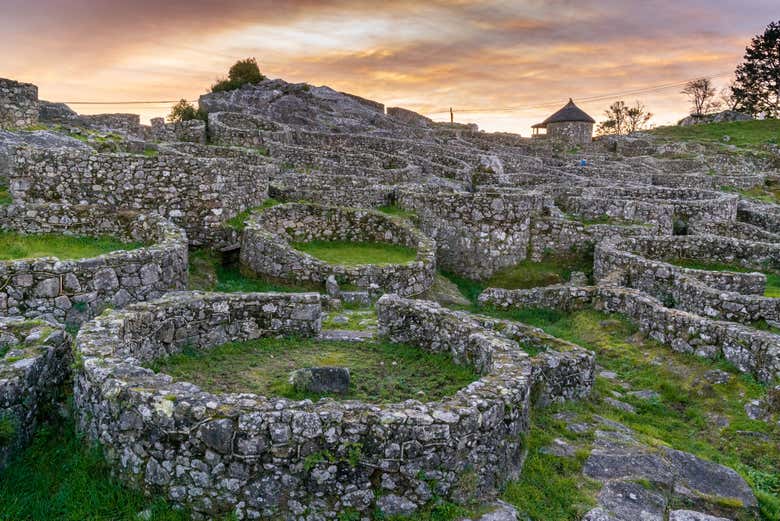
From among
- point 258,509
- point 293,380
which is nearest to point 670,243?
point 293,380

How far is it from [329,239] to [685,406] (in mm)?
13546

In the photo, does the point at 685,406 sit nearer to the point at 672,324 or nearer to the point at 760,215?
the point at 672,324

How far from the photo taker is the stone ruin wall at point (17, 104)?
89.0 feet

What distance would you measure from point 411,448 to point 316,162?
91.7 feet

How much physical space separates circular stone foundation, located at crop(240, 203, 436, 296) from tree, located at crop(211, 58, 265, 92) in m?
43.1

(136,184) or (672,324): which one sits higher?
(136,184)

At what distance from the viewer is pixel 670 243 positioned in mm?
21844

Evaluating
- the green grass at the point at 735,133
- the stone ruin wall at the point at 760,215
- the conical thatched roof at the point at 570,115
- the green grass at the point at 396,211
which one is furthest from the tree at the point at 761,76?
the green grass at the point at 396,211

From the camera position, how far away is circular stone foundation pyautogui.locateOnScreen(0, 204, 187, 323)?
40.4 ft

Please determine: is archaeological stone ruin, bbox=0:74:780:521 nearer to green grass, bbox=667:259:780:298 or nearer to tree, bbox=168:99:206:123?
green grass, bbox=667:259:780:298

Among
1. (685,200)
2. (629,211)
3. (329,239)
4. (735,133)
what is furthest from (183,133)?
(735,133)

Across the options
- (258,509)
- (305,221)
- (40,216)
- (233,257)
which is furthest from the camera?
(305,221)

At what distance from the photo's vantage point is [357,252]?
20719 millimetres

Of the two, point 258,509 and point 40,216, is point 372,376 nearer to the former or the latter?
point 258,509
